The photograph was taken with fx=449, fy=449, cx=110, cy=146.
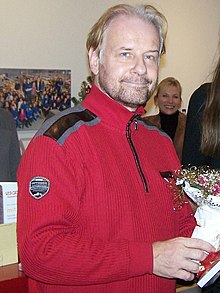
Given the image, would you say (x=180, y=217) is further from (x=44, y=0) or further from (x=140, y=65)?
(x=44, y=0)

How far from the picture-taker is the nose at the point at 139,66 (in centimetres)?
134

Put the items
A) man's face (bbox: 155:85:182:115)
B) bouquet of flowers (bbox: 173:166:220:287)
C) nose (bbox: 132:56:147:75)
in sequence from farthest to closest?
man's face (bbox: 155:85:182:115), nose (bbox: 132:56:147:75), bouquet of flowers (bbox: 173:166:220:287)

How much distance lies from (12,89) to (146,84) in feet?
10.3

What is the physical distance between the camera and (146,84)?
137 centimetres

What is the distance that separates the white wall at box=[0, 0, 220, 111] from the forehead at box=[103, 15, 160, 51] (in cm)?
305

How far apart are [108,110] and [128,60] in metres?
A: 0.16

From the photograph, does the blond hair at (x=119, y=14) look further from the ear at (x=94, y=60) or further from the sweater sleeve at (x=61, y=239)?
the sweater sleeve at (x=61, y=239)

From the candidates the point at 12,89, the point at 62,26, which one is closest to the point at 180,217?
the point at 12,89

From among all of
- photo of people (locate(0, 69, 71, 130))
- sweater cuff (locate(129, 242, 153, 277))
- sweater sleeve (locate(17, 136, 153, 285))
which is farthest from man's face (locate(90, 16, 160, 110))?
photo of people (locate(0, 69, 71, 130))

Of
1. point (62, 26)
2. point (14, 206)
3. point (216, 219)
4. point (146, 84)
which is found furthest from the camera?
point (62, 26)

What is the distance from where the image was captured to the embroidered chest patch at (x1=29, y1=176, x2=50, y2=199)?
3.72ft

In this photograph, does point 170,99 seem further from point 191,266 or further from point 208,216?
point 191,266

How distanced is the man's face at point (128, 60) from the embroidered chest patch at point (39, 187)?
38 centimetres

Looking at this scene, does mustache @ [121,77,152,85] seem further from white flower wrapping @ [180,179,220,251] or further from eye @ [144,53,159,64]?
white flower wrapping @ [180,179,220,251]
